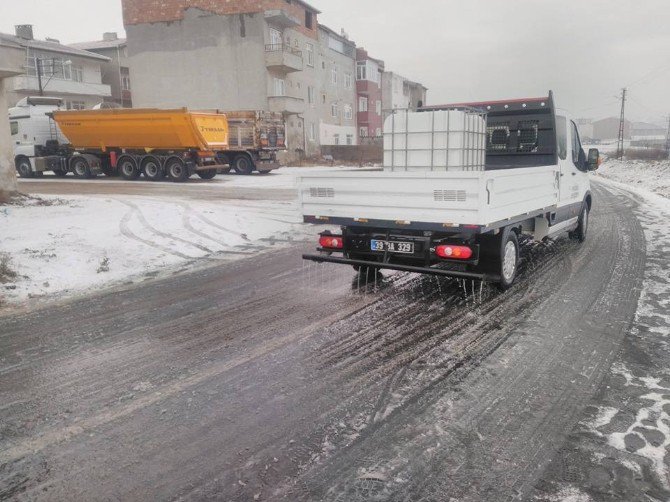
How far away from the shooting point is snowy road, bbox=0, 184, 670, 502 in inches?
118

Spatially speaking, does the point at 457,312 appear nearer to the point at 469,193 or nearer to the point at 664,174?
the point at 469,193

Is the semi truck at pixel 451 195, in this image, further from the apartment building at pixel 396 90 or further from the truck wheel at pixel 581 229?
the apartment building at pixel 396 90

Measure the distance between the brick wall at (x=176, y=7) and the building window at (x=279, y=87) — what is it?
493 cm

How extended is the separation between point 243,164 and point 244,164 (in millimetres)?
66

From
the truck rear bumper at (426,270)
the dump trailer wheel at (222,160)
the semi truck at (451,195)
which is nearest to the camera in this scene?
the semi truck at (451,195)

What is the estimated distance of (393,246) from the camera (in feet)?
21.8

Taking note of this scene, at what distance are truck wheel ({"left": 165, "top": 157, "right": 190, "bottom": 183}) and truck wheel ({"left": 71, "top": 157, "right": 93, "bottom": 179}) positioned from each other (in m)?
4.37

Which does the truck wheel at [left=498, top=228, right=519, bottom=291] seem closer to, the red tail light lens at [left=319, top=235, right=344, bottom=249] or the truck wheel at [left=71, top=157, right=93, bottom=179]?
the red tail light lens at [left=319, top=235, right=344, bottom=249]

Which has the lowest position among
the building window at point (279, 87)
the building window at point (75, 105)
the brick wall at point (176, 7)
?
the building window at point (75, 105)

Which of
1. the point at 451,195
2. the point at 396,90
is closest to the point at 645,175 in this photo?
the point at 451,195

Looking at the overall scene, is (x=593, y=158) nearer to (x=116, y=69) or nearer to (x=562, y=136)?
(x=562, y=136)

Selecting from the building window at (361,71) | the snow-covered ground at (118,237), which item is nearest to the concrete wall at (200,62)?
the building window at (361,71)

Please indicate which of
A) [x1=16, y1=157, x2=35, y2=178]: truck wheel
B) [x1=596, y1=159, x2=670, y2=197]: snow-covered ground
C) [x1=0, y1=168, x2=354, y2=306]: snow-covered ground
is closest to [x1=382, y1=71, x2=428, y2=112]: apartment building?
[x1=596, y1=159, x2=670, y2=197]: snow-covered ground

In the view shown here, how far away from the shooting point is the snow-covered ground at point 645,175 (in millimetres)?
25542
